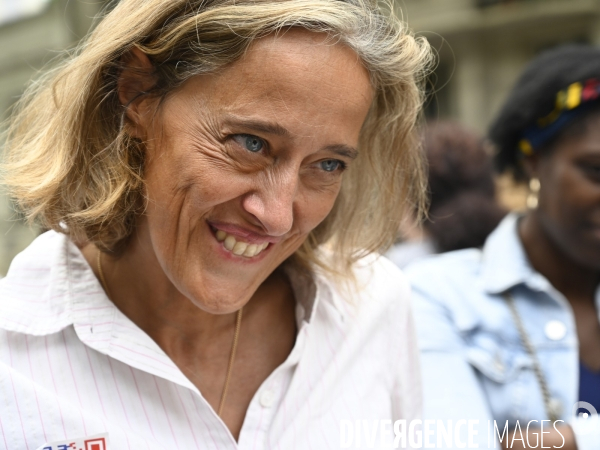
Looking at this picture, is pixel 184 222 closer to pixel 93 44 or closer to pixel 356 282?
pixel 93 44

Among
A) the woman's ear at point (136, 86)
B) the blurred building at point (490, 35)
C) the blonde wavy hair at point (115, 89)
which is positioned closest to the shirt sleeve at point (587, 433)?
the blonde wavy hair at point (115, 89)

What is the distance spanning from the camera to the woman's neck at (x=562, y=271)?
2.55 metres

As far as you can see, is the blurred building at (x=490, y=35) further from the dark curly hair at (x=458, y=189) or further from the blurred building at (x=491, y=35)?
the dark curly hair at (x=458, y=189)

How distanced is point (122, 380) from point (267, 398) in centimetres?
36

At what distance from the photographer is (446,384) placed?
2203mm

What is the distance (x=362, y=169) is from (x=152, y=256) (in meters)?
0.67

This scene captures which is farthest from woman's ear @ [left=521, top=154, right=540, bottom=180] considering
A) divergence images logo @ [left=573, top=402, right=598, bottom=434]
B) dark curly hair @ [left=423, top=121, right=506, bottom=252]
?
divergence images logo @ [left=573, top=402, right=598, bottom=434]

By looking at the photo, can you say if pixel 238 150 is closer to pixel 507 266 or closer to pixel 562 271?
pixel 507 266

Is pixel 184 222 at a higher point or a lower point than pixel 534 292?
higher

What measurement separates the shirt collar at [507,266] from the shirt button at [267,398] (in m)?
1.09

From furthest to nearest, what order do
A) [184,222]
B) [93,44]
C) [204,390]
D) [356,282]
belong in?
[356,282], [204,390], [93,44], [184,222]

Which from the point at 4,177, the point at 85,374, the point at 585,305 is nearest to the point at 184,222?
the point at 85,374

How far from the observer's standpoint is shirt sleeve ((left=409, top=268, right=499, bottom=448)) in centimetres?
209

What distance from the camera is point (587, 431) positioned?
6.91 feet
